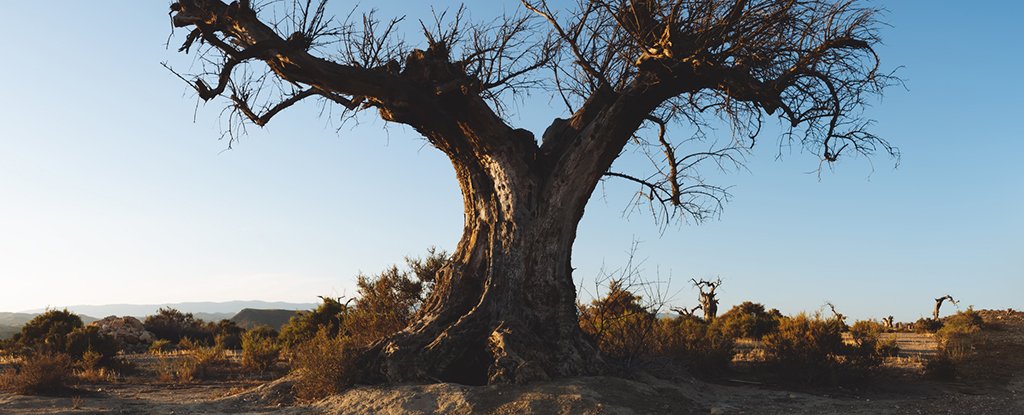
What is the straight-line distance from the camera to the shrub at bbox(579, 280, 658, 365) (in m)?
11.8

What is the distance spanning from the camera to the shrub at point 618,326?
1182 centimetres

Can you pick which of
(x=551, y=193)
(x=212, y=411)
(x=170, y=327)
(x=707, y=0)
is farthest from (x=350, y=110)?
(x=170, y=327)

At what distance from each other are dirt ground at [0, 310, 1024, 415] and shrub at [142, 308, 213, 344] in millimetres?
15756

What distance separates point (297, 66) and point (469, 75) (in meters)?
2.70

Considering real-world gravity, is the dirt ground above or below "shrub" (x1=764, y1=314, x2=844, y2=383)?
below

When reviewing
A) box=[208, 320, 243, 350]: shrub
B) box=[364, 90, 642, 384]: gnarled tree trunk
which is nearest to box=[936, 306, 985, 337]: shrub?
box=[364, 90, 642, 384]: gnarled tree trunk

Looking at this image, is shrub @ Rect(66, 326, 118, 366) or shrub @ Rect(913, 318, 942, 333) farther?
shrub @ Rect(913, 318, 942, 333)

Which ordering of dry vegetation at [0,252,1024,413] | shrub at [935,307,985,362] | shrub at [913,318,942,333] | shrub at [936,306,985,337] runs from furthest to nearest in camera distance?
shrub at [913,318,942,333], shrub at [936,306,985,337], shrub at [935,307,985,362], dry vegetation at [0,252,1024,413]

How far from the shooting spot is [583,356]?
33.0 ft

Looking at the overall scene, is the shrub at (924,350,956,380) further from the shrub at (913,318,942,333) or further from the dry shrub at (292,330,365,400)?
the shrub at (913,318,942,333)

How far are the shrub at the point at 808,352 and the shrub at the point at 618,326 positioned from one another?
218 centimetres

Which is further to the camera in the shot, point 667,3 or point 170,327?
point 170,327

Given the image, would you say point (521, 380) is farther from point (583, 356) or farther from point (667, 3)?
point (667, 3)

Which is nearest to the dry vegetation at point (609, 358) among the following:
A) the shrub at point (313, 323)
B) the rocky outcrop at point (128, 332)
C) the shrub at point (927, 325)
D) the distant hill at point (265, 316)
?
the shrub at point (313, 323)
